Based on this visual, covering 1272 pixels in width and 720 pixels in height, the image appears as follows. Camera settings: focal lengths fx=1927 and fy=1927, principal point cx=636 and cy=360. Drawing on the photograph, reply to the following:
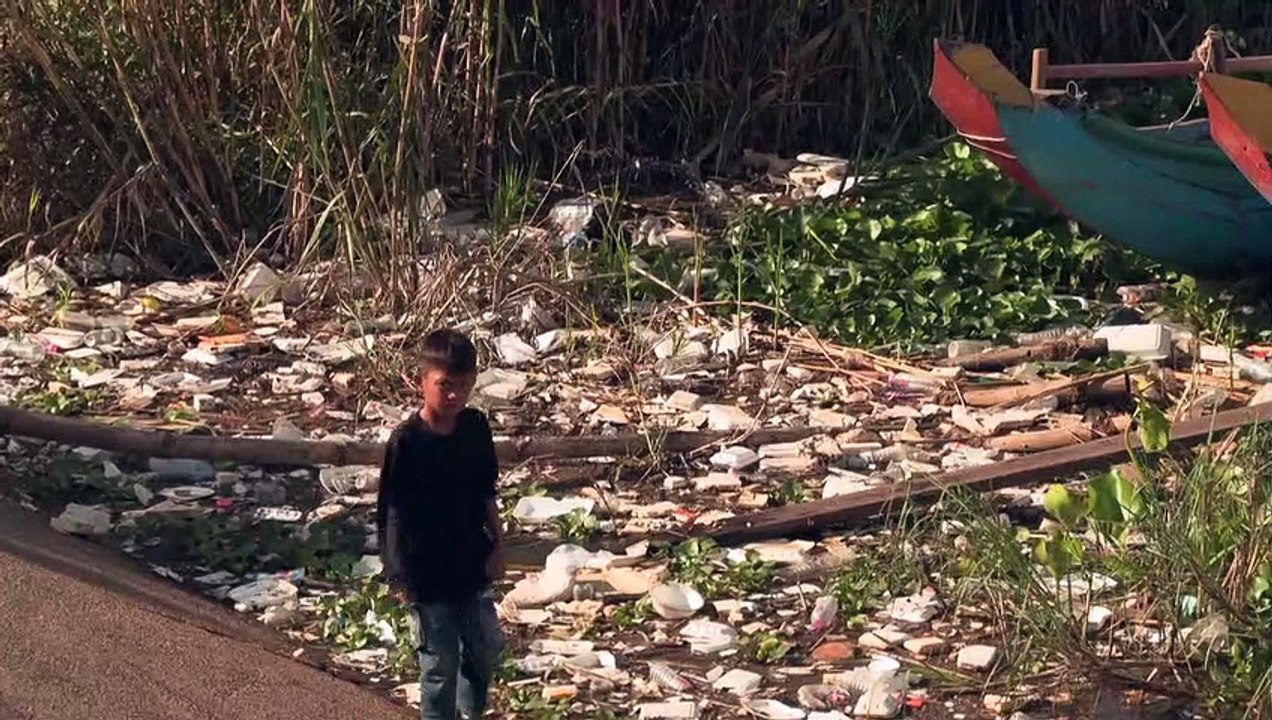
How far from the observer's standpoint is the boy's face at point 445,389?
4.06m

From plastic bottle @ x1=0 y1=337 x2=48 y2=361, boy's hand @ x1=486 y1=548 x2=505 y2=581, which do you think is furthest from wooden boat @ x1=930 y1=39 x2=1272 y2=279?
boy's hand @ x1=486 y1=548 x2=505 y2=581

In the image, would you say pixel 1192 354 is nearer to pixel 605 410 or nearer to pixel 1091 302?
pixel 1091 302

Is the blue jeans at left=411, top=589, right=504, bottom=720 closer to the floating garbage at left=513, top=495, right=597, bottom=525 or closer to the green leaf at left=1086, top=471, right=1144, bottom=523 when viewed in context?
the green leaf at left=1086, top=471, right=1144, bottom=523

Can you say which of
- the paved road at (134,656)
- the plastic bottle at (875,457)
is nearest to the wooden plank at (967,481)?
the plastic bottle at (875,457)

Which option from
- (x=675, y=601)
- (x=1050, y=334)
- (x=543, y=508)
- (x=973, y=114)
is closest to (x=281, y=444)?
(x=543, y=508)

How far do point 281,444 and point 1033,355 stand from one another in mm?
2903

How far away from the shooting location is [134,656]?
16.2ft

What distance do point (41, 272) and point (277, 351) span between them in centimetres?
155

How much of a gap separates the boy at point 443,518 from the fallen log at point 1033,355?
11.6 feet

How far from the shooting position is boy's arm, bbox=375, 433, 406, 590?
4129 mm

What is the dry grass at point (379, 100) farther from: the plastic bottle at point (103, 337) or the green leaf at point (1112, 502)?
the green leaf at point (1112, 502)

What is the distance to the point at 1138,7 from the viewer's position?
10.9 m

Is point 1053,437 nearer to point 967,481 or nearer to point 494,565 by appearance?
point 967,481

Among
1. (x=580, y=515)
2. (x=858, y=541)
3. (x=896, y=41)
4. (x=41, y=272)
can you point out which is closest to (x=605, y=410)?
(x=580, y=515)
